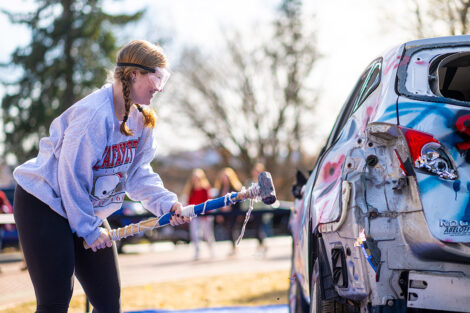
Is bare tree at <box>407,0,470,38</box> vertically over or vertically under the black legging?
over

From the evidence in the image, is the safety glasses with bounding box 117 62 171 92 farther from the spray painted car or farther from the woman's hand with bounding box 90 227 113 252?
the spray painted car

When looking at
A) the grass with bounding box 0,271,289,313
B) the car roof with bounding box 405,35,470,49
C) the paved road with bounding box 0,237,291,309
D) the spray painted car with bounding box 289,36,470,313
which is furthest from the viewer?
the paved road with bounding box 0,237,291,309

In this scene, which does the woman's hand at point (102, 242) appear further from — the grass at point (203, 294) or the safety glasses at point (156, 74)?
the grass at point (203, 294)

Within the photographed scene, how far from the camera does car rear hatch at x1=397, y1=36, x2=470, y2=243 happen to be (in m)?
2.83

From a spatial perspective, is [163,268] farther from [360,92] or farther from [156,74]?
[156,74]

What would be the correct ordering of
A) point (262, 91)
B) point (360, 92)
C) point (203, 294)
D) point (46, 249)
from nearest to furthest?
1. point (46, 249)
2. point (360, 92)
3. point (203, 294)
4. point (262, 91)

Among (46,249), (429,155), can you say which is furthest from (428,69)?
(46,249)

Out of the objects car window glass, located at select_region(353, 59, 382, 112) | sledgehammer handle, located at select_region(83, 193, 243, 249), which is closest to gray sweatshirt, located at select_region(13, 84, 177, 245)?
sledgehammer handle, located at select_region(83, 193, 243, 249)

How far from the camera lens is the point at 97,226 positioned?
3.15m

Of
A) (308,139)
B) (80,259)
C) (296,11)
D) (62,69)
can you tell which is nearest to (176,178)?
(308,139)

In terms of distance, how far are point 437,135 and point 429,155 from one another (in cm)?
12

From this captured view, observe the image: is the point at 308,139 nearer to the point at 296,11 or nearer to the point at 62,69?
the point at 296,11

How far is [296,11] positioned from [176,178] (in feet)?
46.2

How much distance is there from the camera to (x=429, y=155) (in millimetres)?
2922
